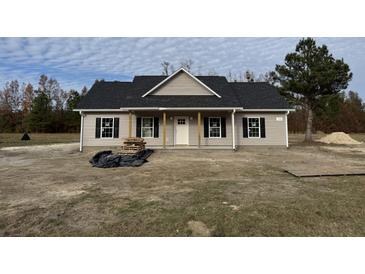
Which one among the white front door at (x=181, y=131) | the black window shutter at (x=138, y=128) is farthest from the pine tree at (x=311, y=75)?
the black window shutter at (x=138, y=128)

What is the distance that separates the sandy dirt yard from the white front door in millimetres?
7444

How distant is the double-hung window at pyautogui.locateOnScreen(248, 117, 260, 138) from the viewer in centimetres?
1427

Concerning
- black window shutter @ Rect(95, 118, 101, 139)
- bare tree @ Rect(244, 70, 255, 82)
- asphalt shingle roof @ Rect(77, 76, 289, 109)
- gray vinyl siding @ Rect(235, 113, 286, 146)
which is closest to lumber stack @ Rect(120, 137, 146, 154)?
asphalt shingle roof @ Rect(77, 76, 289, 109)

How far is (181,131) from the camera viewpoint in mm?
14352

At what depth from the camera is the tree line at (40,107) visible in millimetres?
41000

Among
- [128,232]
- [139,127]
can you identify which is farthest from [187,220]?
[139,127]

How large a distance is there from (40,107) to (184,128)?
3844 cm

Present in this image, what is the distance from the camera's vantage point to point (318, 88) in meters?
18.0

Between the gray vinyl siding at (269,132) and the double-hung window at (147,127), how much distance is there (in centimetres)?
577

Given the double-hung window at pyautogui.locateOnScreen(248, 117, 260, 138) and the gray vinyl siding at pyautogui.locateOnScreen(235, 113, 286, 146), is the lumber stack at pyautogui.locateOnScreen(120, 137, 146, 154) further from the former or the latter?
the double-hung window at pyautogui.locateOnScreen(248, 117, 260, 138)

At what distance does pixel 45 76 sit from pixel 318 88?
50.1 meters

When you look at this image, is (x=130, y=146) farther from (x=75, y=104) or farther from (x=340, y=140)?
(x=75, y=104)

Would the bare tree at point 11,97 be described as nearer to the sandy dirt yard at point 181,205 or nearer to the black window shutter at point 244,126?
the sandy dirt yard at point 181,205
